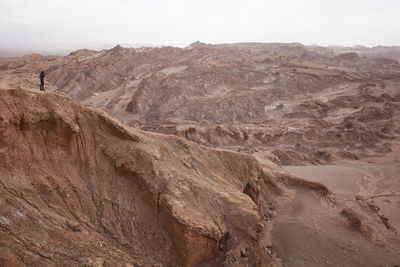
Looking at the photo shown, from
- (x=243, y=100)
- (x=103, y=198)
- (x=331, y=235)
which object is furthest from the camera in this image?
(x=243, y=100)

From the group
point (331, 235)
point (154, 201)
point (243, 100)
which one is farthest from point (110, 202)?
point (243, 100)

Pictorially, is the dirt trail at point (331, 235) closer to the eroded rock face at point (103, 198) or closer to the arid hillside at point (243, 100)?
the eroded rock face at point (103, 198)

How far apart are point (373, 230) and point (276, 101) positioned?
25736mm

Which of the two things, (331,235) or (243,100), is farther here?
(243,100)

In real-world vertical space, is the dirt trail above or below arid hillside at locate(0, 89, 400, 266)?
below

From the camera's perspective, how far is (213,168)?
778 centimetres

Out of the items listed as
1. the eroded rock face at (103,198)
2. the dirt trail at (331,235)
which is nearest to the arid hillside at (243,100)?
the dirt trail at (331,235)

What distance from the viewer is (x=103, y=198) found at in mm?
5566

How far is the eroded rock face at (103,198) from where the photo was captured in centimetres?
454

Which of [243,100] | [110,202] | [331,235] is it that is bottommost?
[331,235]

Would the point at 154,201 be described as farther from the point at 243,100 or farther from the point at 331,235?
the point at 243,100

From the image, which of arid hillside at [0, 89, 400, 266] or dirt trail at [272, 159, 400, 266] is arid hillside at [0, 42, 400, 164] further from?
arid hillside at [0, 89, 400, 266]

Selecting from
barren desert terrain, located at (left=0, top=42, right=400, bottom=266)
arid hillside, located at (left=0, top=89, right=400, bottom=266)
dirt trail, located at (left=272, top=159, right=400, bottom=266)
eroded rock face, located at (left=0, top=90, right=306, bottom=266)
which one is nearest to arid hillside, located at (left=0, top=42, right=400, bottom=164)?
barren desert terrain, located at (left=0, top=42, right=400, bottom=266)

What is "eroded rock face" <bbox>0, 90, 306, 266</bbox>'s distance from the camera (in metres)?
4.54
